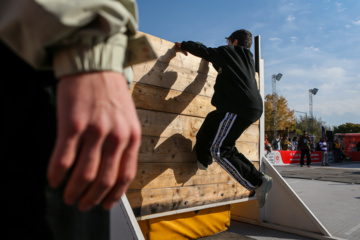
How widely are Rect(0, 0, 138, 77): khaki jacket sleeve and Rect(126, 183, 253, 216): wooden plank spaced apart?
199 centimetres

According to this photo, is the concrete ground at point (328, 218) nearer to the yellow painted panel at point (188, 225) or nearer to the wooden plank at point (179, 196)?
the yellow painted panel at point (188, 225)

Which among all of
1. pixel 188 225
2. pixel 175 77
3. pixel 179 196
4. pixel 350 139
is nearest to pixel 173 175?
pixel 179 196

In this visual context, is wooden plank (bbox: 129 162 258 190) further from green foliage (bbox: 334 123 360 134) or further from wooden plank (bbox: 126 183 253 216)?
green foliage (bbox: 334 123 360 134)

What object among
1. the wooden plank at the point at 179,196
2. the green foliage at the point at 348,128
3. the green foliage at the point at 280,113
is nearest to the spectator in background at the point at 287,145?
the green foliage at the point at 280,113

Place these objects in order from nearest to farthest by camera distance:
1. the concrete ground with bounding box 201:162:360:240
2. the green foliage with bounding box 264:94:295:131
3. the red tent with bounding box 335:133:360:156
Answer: the concrete ground with bounding box 201:162:360:240 → the red tent with bounding box 335:133:360:156 → the green foliage with bounding box 264:94:295:131

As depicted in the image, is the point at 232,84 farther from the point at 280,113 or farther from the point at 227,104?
the point at 280,113

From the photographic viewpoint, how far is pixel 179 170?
114 inches

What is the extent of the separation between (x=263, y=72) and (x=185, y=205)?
2247 mm

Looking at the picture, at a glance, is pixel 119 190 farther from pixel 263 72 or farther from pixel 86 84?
pixel 263 72

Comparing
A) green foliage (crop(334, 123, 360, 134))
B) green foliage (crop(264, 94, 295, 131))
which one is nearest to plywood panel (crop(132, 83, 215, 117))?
green foliage (crop(264, 94, 295, 131))

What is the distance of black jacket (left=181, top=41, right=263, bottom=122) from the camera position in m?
2.81

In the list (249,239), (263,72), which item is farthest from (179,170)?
(263,72)

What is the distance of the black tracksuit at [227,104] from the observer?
2.81 m

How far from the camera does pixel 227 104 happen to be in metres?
2.83
